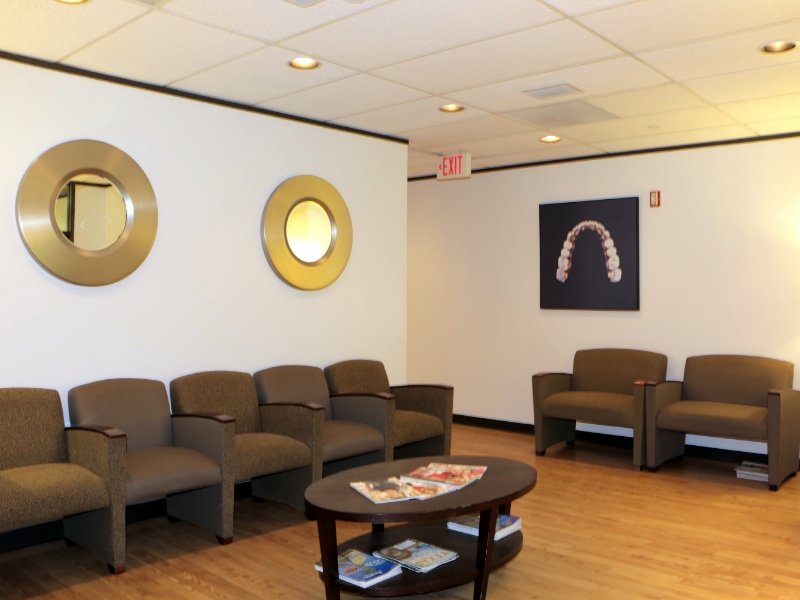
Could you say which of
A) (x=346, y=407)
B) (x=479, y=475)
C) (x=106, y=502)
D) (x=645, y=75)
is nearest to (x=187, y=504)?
(x=106, y=502)

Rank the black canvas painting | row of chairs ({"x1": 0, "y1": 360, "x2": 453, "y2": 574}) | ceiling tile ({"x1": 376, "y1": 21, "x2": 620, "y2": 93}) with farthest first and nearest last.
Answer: the black canvas painting → ceiling tile ({"x1": 376, "y1": 21, "x2": 620, "y2": 93}) → row of chairs ({"x1": 0, "y1": 360, "x2": 453, "y2": 574})

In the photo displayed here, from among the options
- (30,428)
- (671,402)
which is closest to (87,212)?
(30,428)

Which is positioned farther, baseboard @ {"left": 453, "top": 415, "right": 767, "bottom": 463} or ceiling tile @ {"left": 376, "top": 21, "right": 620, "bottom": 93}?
baseboard @ {"left": 453, "top": 415, "right": 767, "bottom": 463}

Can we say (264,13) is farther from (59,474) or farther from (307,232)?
(59,474)

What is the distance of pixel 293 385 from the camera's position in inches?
199

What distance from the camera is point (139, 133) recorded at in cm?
445

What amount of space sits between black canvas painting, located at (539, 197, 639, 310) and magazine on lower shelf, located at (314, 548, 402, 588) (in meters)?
4.14

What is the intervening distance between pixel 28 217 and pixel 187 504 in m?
1.83

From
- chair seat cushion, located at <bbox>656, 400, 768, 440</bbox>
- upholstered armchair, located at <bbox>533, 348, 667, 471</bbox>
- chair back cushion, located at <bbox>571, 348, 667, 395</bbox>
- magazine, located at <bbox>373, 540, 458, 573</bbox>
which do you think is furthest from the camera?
chair back cushion, located at <bbox>571, 348, 667, 395</bbox>

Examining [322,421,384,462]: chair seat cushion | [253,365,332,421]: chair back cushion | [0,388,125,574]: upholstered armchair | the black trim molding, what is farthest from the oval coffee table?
the black trim molding

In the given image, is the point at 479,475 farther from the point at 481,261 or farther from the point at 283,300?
the point at 481,261

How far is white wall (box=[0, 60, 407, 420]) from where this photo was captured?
396 centimetres

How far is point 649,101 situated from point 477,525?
3008 mm

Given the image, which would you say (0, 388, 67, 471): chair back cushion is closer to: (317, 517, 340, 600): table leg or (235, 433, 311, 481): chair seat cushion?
(235, 433, 311, 481): chair seat cushion
